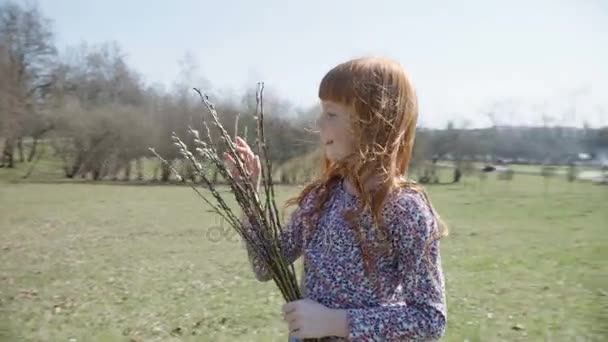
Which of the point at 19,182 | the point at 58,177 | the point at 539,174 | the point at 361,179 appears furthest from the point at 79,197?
the point at 361,179

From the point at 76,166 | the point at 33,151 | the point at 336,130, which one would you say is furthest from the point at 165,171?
the point at 33,151

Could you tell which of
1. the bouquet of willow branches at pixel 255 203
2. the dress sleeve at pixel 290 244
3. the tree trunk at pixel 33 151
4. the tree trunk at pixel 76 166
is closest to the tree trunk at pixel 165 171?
the bouquet of willow branches at pixel 255 203

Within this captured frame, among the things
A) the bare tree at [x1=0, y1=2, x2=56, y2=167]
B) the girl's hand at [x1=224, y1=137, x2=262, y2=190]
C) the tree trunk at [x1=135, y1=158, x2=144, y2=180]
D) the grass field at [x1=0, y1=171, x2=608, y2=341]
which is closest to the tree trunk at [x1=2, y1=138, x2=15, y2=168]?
the bare tree at [x1=0, y1=2, x2=56, y2=167]

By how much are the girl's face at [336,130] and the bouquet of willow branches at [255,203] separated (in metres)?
0.28

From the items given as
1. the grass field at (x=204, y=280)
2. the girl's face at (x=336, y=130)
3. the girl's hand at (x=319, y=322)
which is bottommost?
the grass field at (x=204, y=280)

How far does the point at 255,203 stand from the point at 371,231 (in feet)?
1.59

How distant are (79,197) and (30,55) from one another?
34.1 ft

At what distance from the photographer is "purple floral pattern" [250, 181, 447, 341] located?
1370 millimetres

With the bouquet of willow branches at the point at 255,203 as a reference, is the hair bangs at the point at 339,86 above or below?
above

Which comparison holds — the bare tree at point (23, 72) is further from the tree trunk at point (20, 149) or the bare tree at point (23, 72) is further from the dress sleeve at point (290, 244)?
the dress sleeve at point (290, 244)

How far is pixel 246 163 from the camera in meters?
1.87

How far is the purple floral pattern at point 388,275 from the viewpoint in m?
1.37

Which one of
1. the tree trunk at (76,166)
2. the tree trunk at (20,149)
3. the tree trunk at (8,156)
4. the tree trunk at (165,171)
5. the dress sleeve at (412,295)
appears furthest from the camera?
the tree trunk at (76,166)

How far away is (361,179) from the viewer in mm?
1493
